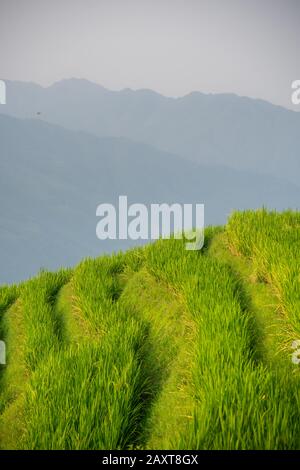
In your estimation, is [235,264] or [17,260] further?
[17,260]

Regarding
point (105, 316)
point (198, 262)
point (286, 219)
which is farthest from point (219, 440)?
point (286, 219)

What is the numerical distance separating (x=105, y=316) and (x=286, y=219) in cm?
250

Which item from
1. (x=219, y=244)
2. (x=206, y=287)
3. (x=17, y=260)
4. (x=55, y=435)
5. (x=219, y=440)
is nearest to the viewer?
(x=219, y=440)

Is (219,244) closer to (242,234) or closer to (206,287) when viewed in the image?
(242,234)

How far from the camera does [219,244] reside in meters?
5.68

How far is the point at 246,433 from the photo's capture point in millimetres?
2484

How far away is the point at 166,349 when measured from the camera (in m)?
4.02

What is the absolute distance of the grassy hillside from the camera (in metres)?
2.73

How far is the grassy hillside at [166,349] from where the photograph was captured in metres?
2.73

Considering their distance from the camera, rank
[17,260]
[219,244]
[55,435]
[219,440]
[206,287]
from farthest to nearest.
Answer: [17,260] → [219,244] → [206,287] → [55,435] → [219,440]

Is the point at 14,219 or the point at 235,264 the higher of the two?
the point at 14,219
